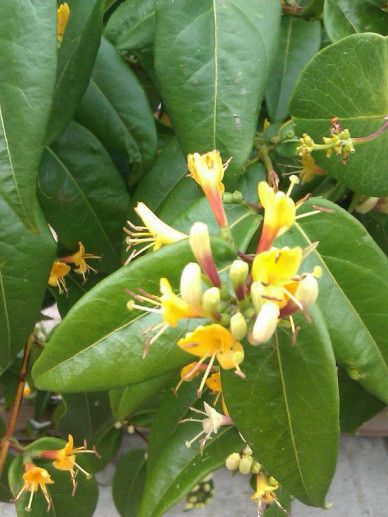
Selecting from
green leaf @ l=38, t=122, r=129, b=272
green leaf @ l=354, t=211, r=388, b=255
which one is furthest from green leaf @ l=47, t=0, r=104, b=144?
green leaf @ l=354, t=211, r=388, b=255

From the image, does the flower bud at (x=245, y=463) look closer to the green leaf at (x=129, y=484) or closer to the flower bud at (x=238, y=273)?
the flower bud at (x=238, y=273)

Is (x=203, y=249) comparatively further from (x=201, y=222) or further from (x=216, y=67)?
(x=216, y=67)

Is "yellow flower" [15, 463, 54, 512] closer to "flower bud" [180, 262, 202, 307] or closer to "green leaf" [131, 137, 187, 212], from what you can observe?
"green leaf" [131, 137, 187, 212]

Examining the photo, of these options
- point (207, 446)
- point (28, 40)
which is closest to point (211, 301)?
point (28, 40)

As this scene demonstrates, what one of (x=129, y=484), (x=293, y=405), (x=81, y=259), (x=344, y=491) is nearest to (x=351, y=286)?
(x=293, y=405)

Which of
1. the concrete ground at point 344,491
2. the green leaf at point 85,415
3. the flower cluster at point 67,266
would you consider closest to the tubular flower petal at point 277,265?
the flower cluster at point 67,266

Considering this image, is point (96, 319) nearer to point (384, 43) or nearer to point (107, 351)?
point (107, 351)
